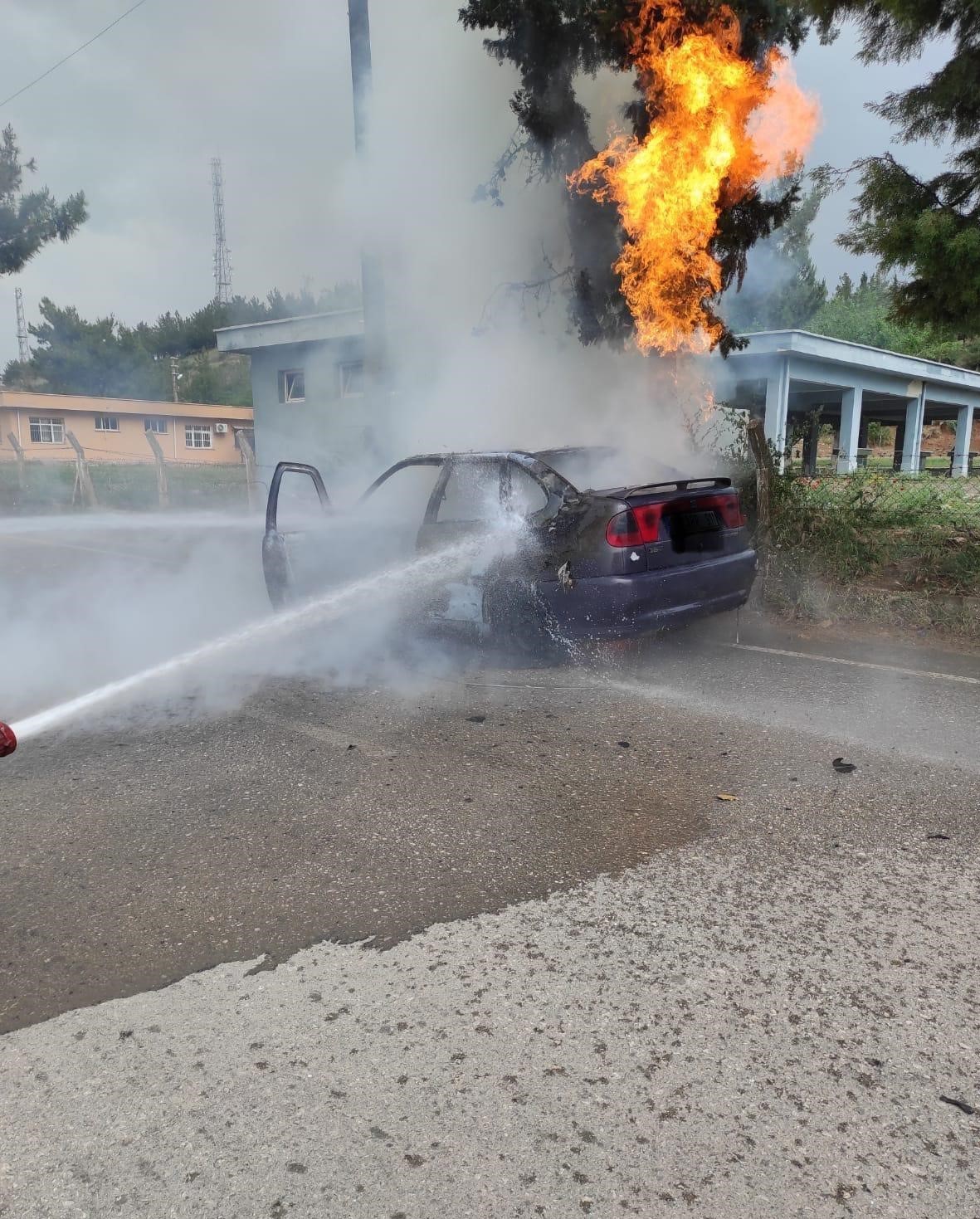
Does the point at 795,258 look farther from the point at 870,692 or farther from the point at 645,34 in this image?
the point at 870,692

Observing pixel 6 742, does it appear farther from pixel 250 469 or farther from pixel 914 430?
pixel 914 430

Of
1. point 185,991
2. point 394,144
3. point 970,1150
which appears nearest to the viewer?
point 970,1150

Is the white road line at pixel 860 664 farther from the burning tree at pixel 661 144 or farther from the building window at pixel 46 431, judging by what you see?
the building window at pixel 46 431

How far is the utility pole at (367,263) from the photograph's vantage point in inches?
395

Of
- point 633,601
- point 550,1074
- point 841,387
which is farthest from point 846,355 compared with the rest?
point 550,1074

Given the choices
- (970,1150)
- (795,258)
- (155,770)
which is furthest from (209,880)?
(795,258)

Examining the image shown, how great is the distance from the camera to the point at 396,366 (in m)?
11.6

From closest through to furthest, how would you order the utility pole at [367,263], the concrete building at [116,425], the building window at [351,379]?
the utility pole at [367,263] < the building window at [351,379] < the concrete building at [116,425]

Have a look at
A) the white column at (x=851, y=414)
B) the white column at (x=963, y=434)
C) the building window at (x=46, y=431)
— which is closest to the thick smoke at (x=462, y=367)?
the white column at (x=851, y=414)

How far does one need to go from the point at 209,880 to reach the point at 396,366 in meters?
9.57

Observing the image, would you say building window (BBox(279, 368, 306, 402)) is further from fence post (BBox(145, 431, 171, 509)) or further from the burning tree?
the burning tree

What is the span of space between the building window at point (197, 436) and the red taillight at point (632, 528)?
39.0m

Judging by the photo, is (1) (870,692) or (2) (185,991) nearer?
(2) (185,991)

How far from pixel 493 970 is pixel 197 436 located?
42504 millimetres
